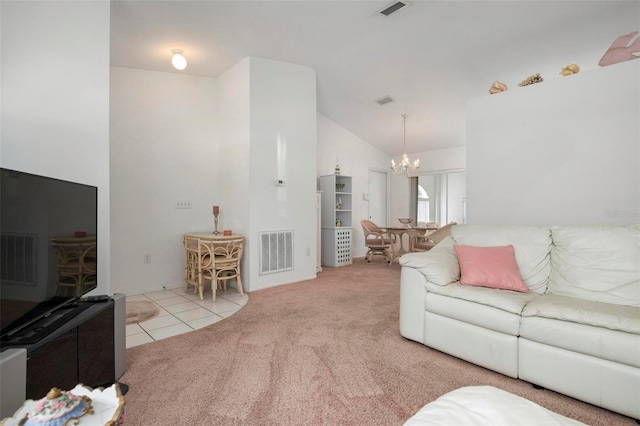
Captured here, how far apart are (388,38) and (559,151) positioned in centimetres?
224

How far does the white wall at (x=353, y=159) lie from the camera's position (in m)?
6.20

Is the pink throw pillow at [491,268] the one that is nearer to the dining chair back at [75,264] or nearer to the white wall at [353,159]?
the dining chair back at [75,264]

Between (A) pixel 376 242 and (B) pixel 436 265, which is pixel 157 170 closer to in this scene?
(B) pixel 436 265

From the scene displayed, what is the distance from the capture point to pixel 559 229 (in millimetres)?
2422

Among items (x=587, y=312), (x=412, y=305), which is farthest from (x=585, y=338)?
(x=412, y=305)

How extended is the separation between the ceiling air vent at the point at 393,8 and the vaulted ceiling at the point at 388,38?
6 cm

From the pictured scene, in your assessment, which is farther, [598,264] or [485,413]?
[598,264]

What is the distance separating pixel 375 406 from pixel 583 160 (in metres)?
2.78

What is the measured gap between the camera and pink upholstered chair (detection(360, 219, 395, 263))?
20.4 ft

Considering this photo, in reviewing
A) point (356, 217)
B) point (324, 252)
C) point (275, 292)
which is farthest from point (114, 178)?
point (356, 217)

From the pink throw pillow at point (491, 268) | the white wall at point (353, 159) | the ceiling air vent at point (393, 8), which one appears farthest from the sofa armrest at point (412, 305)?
the white wall at point (353, 159)

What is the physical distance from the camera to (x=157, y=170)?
13.7 ft

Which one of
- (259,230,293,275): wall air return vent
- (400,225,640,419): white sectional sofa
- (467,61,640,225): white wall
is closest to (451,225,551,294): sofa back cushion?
(400,225,640,419): white sectional sofa

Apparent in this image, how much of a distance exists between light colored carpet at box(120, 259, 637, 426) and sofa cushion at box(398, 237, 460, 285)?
1.86 ft
